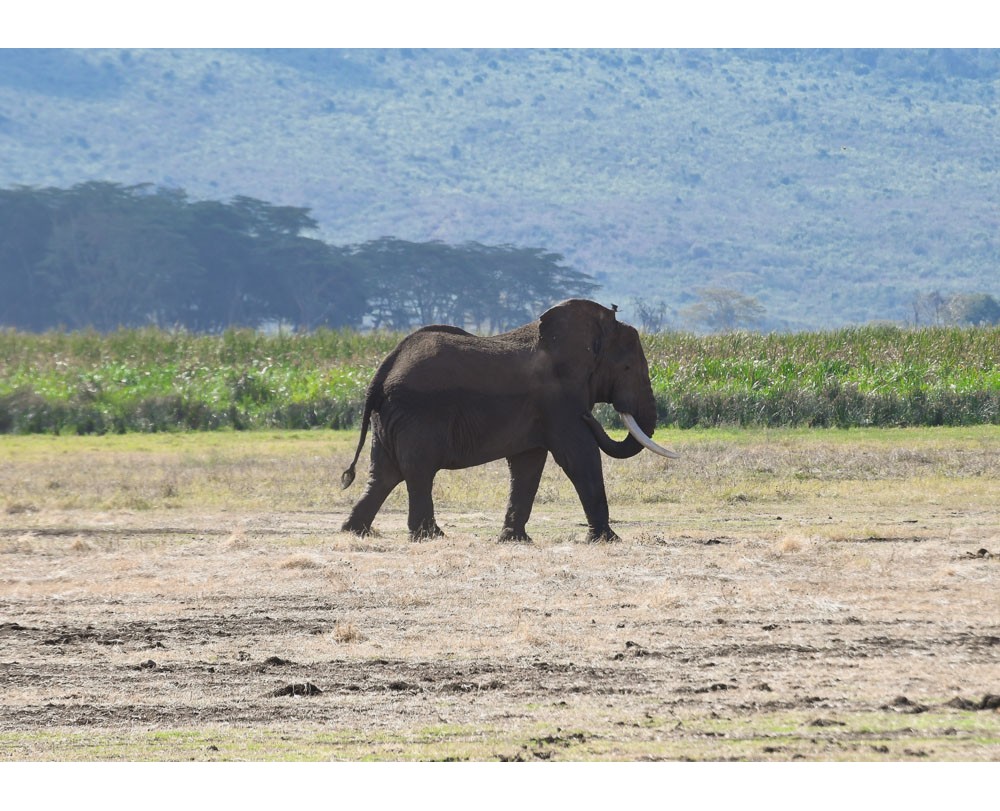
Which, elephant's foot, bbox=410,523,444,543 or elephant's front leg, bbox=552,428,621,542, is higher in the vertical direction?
elephant's front leg, bbox=552,428,621,542

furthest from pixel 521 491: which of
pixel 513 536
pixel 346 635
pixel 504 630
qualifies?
pixel 346 635

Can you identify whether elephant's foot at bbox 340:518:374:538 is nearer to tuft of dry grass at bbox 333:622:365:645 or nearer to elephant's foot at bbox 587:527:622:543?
elephant's foot at bbox 587:527:622:543

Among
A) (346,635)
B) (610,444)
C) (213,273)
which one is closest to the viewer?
(346,635)

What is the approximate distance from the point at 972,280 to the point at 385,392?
16832 centimetres

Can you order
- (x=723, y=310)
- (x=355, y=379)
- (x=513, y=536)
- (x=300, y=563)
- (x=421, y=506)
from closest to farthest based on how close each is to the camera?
(x=300, y=563) < (x=421, y=506) < (x=513, y=536) < (x=355, y=379) < (x=723, y=310)

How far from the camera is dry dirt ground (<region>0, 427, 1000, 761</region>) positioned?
848 cm

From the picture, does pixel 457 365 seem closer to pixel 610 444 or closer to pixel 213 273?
pixel 610 444

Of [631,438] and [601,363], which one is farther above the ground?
[601,363]

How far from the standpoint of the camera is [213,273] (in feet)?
402

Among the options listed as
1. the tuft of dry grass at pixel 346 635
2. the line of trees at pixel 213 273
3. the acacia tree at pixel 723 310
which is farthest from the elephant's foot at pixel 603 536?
the acacia tree at pixel 723 310

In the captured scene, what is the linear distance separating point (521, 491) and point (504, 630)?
17.0 ft

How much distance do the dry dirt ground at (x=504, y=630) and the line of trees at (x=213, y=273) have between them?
330 feet

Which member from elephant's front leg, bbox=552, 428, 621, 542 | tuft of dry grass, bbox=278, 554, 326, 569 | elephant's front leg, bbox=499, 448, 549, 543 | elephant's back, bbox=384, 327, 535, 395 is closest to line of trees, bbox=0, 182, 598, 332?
elephant's front leg, bbox=499, 448, 549, 543

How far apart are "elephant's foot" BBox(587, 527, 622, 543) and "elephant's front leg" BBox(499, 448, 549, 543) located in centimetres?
61
